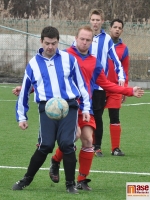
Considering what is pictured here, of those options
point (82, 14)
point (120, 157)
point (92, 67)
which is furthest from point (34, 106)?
point (82, 14)

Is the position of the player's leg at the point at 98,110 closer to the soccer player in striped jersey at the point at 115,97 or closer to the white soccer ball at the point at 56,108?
the soccer player in striped jersey at the point at 115,97

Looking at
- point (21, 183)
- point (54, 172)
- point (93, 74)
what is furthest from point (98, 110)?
point (21, 183)

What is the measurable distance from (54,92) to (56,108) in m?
0.32

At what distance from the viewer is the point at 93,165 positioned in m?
9.39

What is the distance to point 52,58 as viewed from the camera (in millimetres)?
7359

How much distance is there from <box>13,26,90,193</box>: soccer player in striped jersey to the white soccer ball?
173mm

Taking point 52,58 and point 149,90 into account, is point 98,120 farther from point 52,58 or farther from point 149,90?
point 149,90

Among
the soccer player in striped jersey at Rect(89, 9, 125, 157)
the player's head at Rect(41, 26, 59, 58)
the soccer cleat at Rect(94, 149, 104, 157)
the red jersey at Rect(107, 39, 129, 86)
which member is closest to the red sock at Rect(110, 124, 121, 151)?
the soccer cleat at Rect(94, 149, 104, 157)

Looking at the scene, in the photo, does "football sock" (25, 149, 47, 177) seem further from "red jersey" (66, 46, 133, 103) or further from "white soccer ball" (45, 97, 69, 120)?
"red jersey" (66, 46, 133, 103)

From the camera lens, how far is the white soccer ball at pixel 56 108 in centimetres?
703

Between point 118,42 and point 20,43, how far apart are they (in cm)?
1542

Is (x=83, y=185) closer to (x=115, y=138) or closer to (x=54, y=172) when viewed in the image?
(x=54, y=172)

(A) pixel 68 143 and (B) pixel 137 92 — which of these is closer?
(A) pixel 68 143

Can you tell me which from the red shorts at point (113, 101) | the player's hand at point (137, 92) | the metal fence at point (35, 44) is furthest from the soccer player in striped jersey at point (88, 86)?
the metal fence at point (35, 44)
